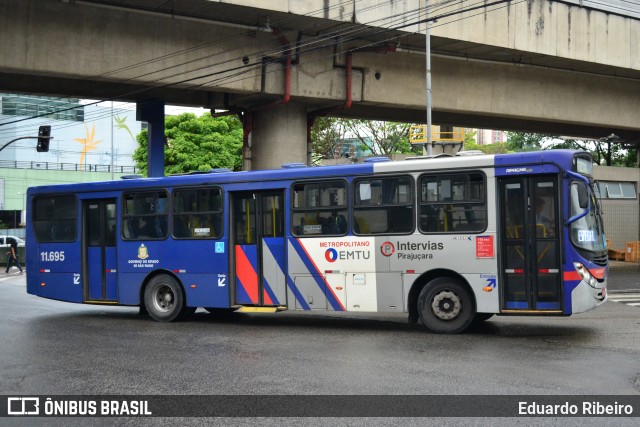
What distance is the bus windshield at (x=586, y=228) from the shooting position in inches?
491

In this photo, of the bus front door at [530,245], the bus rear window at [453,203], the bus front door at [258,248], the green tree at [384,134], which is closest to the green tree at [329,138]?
the green tree at [384,134]

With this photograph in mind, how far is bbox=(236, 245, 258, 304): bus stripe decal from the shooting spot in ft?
49.5

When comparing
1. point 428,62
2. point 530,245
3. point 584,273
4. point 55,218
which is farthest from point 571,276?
point 428,62

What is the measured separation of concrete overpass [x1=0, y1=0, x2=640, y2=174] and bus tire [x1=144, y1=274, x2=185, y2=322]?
5818 millimetres

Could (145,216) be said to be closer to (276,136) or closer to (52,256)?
(52,256)

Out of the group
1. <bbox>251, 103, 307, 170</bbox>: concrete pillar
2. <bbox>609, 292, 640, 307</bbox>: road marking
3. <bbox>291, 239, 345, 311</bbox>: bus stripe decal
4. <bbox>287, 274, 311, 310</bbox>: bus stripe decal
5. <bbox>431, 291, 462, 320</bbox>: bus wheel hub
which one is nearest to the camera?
<bbox>431, 291, 462, 320</bbox>: bus wheel hub

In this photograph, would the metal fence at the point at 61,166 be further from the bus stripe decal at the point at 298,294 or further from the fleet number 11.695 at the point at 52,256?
the bus stripe decal at the point at 298,294

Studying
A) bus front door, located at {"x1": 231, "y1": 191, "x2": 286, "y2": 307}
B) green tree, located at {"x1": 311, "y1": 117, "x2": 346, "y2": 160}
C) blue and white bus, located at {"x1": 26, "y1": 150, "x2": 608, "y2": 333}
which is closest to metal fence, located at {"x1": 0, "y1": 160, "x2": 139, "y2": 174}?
green tree, located at {"x1": 311, "y1": 117, "x2": 346, "y2": 160}

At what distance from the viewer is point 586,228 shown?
12.6 m

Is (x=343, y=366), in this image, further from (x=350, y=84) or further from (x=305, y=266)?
(x=350, y=84)

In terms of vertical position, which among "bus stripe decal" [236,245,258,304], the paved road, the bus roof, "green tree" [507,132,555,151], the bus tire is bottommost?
the paved road

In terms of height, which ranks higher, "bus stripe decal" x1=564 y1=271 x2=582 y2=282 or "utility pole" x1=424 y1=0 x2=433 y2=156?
"utility pole" x1=424 y1=0 x2=433 y2=156

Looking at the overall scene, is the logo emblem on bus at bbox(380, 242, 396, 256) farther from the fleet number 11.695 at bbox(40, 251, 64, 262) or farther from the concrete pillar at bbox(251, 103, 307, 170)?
the concrete pillar at bbox(251, 103, 307, 170)

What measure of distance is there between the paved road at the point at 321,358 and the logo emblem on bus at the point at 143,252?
135 centimetres
